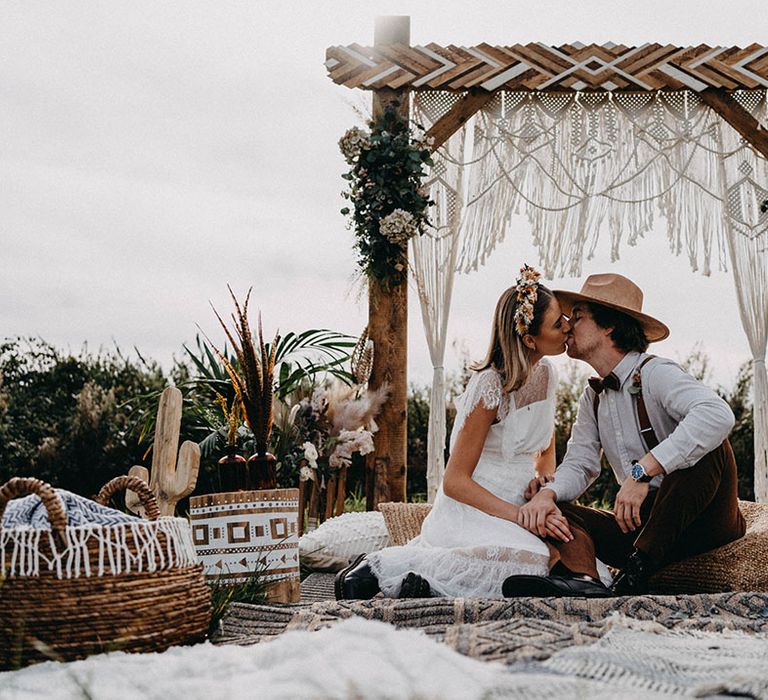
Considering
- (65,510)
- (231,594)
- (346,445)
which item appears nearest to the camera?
(65,510)

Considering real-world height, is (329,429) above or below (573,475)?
above

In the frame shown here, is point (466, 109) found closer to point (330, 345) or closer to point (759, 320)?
point (330, 345)

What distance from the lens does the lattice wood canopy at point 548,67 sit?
16.8 ft

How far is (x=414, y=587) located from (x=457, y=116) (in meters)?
2.97

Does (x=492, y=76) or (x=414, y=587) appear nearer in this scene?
(x=414, y=587)

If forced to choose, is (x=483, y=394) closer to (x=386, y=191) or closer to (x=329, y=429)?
(x=329, y=429)

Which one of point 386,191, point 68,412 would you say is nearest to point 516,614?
point 386,191

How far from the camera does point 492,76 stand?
5137 mm

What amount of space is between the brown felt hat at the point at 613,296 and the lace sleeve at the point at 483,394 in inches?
16.1

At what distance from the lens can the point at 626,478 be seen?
327cm

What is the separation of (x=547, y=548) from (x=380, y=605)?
77cm

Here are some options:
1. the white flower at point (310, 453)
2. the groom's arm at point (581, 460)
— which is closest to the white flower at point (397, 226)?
the white flower at point (310, 453)

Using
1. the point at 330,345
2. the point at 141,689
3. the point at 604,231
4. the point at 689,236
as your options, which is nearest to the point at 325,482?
the point at 330,345

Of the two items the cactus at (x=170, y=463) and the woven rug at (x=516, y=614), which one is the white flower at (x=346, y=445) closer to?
the cactus at (x=170, y=463)
